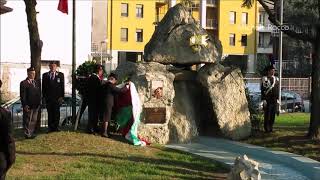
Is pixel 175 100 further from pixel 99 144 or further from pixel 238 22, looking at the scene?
pixel 238 22

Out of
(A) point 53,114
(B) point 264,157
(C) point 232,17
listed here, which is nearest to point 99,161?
(A) point 53,114

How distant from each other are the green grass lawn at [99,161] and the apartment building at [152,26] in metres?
44.7

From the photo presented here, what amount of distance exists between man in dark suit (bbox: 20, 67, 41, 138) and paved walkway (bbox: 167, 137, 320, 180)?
9.81 ft

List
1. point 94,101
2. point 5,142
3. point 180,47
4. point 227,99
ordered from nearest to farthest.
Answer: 1. point 5,142
2. point 94,101
3. point 227,99
4. point 180,47

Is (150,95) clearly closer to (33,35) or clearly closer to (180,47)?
(180,47)

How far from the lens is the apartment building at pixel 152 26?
6056 centimetres

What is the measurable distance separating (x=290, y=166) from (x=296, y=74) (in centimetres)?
4621

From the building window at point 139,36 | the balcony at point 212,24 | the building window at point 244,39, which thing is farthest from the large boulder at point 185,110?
the building window at point 244,39

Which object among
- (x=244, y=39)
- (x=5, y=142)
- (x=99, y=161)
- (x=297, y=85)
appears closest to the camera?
(x=5, y=142)

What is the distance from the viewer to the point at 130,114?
12.2m

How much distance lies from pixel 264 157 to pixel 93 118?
3680 millimetres

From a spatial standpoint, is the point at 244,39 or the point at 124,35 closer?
the point at 124,35

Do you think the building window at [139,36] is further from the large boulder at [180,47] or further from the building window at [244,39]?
the large boulder at [180,47]

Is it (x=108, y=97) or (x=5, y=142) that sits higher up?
(x=108, y=97)
